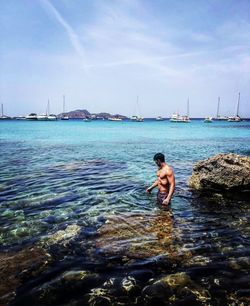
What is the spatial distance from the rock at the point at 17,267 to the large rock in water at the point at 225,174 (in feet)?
28.2

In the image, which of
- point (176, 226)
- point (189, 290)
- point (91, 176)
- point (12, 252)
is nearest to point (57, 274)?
point (12, 252)

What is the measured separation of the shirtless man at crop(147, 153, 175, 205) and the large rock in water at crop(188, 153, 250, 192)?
9.20ft

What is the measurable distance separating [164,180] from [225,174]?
3325mm

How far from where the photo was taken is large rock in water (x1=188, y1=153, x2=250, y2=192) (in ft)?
44.6

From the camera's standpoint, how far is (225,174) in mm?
13789

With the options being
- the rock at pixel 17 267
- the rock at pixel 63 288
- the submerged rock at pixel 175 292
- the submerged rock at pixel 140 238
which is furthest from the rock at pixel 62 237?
the submerged rock at pixel 175 292

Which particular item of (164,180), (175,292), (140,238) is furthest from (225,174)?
(175,292)

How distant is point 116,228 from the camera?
31.4ft

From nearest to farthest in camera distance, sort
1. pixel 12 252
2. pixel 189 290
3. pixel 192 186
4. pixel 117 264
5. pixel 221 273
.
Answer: pixel 189 290 → pixel 221 273 → pixel 117 264 → pixel 12 252 → pixel 192 186

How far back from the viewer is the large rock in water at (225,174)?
13.6 m

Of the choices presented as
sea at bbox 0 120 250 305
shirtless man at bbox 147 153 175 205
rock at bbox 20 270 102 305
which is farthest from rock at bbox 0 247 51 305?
shirtless man at bbox 147 153 175 205

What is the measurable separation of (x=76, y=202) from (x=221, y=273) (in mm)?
7134

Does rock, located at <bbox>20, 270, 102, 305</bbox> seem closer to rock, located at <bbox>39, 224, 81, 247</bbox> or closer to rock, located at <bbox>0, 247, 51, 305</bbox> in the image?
rock, located at <bbox>0, 247, 51, 305</bbox>

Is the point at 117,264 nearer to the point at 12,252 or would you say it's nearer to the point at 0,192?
the point at 12,252
